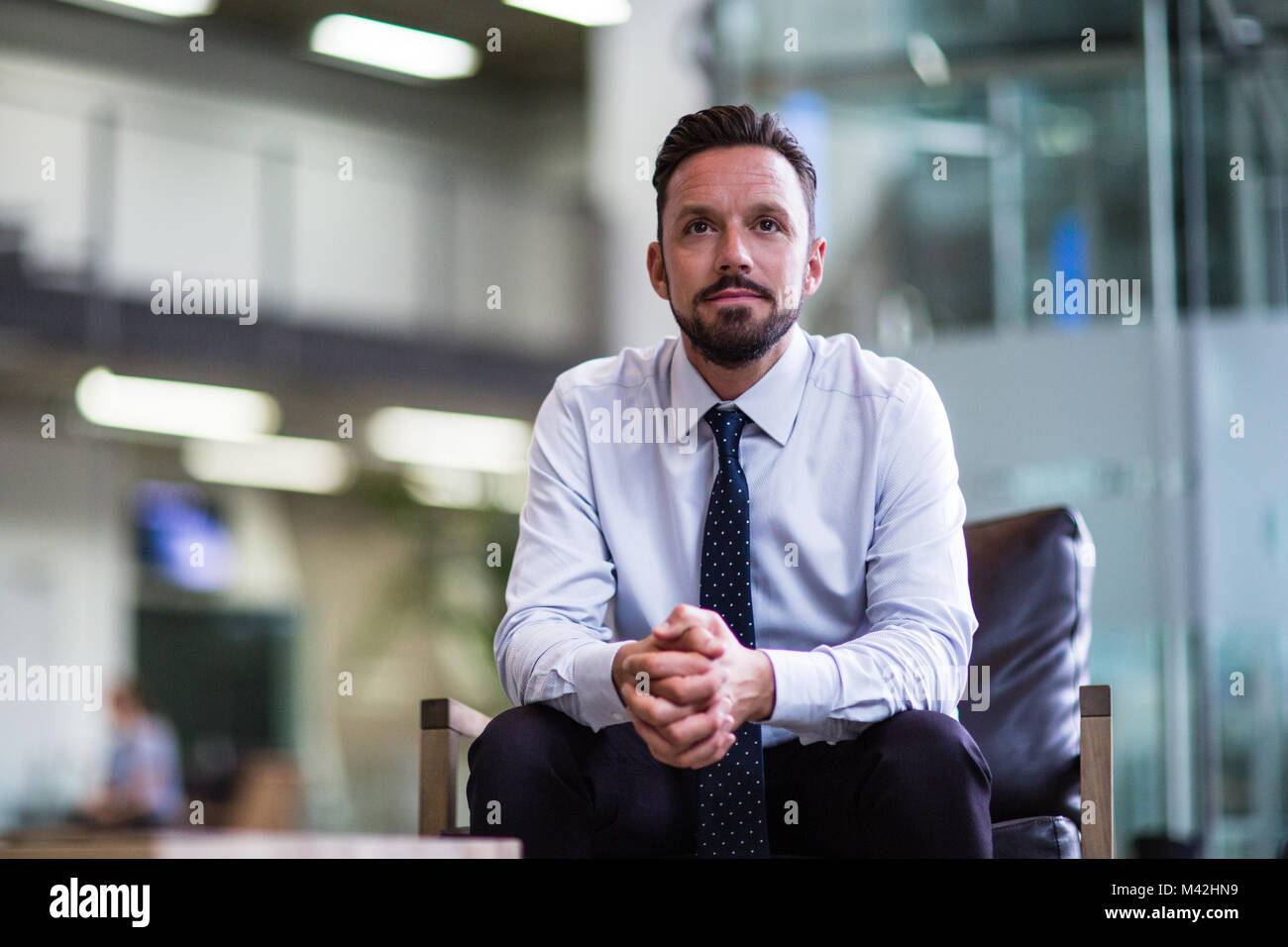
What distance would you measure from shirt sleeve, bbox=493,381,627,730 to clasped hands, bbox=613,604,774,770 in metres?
0.09

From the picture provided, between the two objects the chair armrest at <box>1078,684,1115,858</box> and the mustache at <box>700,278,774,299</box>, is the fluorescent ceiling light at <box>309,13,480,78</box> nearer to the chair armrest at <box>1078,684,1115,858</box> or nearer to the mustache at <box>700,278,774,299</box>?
the mustache at <box>700,278,774,299</box>

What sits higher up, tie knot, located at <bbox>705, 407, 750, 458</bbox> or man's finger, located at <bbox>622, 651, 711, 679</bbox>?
tie knot, located at <bbox>705, 407, 750, 458</bbox>

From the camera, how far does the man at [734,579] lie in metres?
1.69

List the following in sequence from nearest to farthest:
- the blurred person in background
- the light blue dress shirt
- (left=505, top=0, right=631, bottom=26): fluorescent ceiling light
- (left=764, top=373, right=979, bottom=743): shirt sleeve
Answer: (left=764, top=373, right=979, bottom=743): shirt sleeve
the light blue dress shirt
the blurred person in background
(left=505, top=0, right=631, bottom=26): fluorescent ceiling light

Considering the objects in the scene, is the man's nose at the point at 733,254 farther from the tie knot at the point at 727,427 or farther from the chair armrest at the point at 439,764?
the chair armrest at the point at 439,764

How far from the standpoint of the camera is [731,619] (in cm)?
193

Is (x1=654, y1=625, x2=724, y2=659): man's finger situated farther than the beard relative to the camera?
No

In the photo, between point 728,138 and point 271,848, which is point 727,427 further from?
point 271,848

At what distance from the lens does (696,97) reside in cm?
634

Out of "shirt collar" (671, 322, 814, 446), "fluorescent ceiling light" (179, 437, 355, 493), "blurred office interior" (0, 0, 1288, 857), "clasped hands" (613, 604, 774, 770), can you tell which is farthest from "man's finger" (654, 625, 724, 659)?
"fluorescent ceiling light" (179, 437, 355, 493)

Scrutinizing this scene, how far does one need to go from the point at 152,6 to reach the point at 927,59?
566 centimetres

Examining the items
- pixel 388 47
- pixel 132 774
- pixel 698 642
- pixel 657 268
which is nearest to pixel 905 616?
pixel 698 642

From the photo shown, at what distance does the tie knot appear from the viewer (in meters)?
2.02
